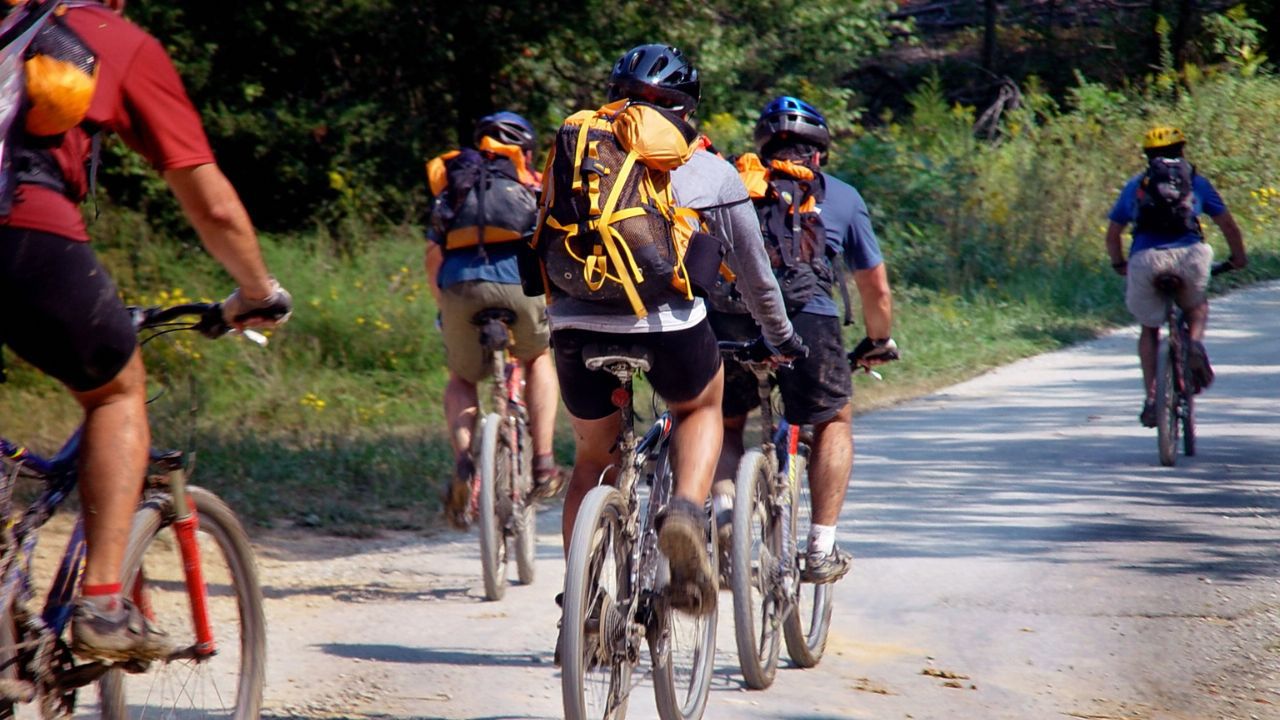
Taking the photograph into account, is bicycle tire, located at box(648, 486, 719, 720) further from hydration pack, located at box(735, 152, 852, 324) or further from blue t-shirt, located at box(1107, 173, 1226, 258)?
blue t-shirt, located at box(1107, 173, 1226, 258)

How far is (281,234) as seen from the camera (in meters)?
15.6

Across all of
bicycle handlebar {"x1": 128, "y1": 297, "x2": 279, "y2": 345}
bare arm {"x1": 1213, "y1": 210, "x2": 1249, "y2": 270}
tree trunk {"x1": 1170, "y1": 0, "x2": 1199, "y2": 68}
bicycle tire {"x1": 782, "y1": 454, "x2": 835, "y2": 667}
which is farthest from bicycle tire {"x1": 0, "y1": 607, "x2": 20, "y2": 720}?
tree trunk {"x1": 1170, "y1": 0, "x2": 1199, "y2": 68}

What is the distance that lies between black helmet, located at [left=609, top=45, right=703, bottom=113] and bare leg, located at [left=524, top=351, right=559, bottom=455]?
8.68 feet

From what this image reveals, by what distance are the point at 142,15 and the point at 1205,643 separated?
11.8 meters

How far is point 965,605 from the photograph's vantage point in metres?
5.91

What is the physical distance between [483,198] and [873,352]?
6.26 ft

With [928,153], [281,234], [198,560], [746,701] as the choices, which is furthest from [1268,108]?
[198,560]

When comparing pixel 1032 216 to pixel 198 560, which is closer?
pixel 198 560

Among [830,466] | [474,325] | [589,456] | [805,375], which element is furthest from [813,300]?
[474,325]

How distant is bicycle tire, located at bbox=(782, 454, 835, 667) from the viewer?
505 centimetres

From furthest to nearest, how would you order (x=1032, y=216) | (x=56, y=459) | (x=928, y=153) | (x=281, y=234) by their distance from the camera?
(x=928, y=153) < (x=1032, y=216) < (x=281, y=234) < (x=56, y=459)

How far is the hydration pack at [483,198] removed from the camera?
6316 mm

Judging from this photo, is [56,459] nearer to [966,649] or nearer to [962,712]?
[962,712]

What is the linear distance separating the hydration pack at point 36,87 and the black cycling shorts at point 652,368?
4.98 ft
